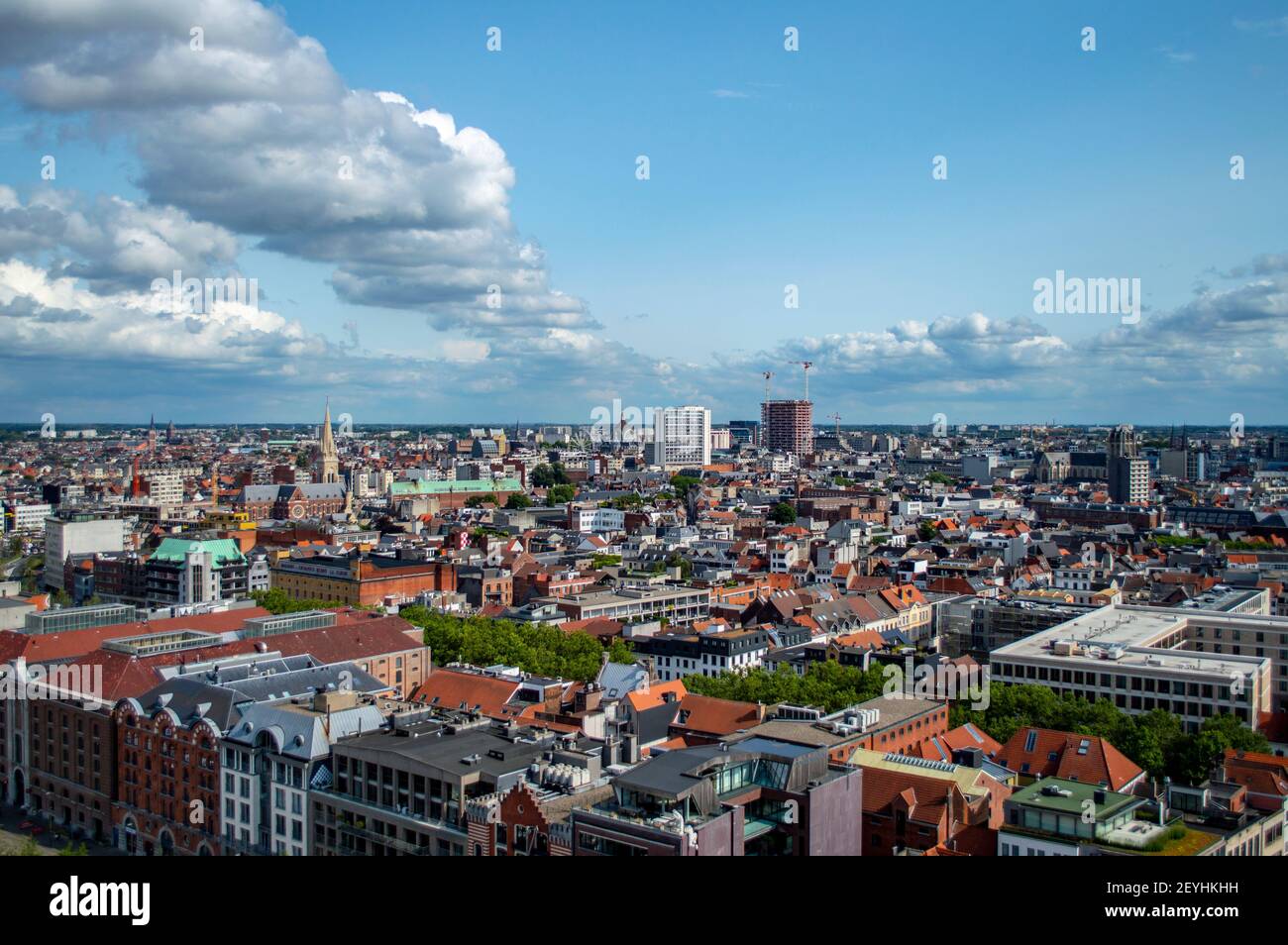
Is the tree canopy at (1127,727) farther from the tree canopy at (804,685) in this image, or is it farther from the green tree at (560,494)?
the green tree at (560,494)

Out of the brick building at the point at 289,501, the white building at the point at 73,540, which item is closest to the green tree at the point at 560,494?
the brick building at the point at 289,501

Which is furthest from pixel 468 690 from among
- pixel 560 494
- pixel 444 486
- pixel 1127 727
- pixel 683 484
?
pixel 683 484

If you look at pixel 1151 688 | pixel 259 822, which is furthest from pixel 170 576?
pixel 1151 688

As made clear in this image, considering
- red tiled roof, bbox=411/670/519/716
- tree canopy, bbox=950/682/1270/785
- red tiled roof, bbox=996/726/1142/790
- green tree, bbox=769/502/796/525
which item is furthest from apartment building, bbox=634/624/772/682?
green tree, bbox=769/502/796/525

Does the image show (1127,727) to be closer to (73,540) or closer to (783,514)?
(73,540)

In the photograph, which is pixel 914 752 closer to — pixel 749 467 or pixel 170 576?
pixel 170 576

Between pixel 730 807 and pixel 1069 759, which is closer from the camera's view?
pixel 730 807

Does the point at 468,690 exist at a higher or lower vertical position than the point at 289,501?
lower

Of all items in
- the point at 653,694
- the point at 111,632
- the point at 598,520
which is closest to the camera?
the point at 653,694

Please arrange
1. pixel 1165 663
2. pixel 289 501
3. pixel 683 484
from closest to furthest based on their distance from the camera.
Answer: pixel 1165 663
pixel 289 501
pixel 683 484
